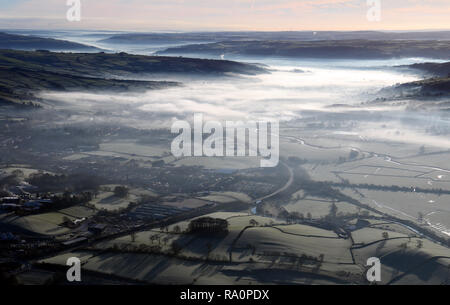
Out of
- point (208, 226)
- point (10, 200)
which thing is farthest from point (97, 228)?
point (10, 200)

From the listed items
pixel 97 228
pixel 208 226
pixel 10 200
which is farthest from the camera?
pixel 10 200

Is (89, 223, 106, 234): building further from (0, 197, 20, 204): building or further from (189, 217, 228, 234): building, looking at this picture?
(0, 197, 20, 204): building

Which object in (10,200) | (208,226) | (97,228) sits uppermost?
(10,200)

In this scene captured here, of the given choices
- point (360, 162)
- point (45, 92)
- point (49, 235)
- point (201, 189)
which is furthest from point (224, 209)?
point (45, 92)

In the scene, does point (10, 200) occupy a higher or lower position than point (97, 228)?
higher

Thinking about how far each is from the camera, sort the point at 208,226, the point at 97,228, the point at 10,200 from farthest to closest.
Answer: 1. the point at 10,200
2. the point at 97,228
3. the point at 208,226

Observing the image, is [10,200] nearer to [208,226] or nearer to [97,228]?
[97,228]

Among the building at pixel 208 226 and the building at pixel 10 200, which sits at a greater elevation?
the building at pixel 10 200

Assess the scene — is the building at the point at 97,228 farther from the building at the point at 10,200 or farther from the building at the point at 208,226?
the building at the point at 10,200

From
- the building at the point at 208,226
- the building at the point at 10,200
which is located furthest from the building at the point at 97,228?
the building at the point at 10,200

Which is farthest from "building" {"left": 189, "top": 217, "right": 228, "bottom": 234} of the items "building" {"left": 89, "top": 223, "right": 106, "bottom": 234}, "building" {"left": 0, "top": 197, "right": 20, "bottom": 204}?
"building" {"left": 0, "top": 197, "right": 20, "bottom": 204}

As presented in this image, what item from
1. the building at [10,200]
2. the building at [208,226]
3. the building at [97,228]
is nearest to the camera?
the building at [208,226]

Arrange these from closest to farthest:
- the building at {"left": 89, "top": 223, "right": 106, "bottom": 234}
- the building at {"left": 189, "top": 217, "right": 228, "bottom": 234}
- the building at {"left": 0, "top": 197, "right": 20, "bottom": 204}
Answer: the building at {"left": 189, "top": 217, "right": 228, "bottom": 234}
the building at {"left": 89, "top": 223, "right": 106, "bottom": 234}
the building at {"left": 0, "top": 197, "right": 20, "bottom": 204}
